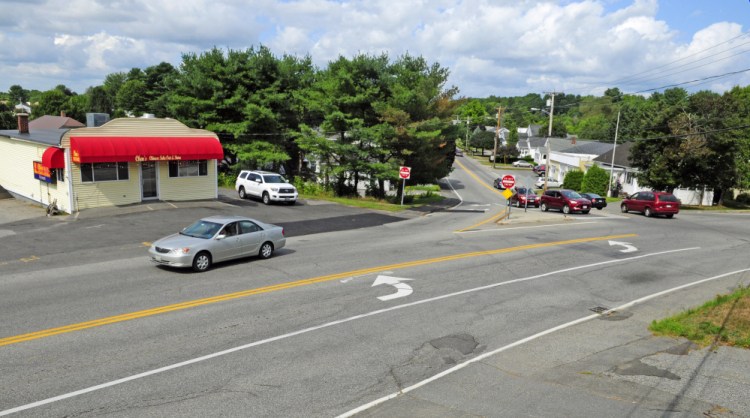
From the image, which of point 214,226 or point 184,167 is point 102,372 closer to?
point 214,226

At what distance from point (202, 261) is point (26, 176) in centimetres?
2205

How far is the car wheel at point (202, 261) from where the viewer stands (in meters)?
16.1

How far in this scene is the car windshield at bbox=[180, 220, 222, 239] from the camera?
55.3 feet

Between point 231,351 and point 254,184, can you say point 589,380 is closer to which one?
point 231,351

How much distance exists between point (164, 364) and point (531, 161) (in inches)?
4266

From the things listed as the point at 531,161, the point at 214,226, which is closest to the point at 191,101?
the point at 214,226

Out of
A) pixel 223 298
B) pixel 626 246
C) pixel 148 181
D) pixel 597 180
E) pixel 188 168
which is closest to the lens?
pixel 223 298

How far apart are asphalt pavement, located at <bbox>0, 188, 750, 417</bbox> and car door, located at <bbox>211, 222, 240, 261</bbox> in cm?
870

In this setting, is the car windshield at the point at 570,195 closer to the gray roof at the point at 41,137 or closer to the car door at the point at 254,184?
the car door at the point at 254,184

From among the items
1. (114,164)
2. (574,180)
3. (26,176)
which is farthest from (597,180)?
(26,176)

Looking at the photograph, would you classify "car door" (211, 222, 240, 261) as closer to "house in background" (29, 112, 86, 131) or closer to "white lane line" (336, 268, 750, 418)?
"white lane line" (336, 268, 750, 418)

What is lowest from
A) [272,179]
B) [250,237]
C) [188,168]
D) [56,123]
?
[250,237]

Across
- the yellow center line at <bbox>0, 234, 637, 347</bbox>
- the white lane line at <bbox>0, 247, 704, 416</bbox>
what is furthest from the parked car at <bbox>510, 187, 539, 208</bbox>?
the white lane line at <bbox>0, 247, 704, 416</bbox>

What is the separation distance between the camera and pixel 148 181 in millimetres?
30188
